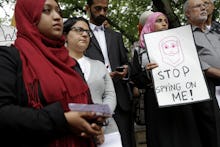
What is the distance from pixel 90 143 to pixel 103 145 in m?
0.37

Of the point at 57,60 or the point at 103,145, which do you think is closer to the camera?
the point at 57,60

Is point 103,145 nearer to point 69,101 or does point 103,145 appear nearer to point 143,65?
point 69,101

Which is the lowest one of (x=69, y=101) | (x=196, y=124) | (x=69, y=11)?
(x=196, y=124)

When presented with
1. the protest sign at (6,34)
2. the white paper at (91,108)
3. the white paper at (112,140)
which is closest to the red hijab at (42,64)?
the white paper at (91,108)

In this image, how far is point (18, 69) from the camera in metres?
1.97

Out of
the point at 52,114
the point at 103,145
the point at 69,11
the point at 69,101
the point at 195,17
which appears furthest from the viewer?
the point at 69,11

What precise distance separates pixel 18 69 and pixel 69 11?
15440 mm

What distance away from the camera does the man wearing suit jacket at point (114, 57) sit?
4.30 meters

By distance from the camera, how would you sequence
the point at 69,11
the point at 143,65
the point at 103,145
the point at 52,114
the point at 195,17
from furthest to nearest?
1. the point at 69,11
2. the point at 195,17
3. the point at 143,65
4. the point at 103,145
5. the point at 52,114

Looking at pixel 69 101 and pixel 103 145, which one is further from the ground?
pixel 69 101

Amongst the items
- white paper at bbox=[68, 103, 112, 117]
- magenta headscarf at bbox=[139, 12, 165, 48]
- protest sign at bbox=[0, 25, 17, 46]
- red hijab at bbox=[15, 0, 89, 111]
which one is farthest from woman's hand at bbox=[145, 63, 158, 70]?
protest sign at bbox=[0, 25, 17, 46]

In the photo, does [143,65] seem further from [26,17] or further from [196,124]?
[26,17]

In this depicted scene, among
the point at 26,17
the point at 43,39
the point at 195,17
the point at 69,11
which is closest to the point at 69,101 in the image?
the point at 43,39

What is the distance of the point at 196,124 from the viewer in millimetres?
4250
